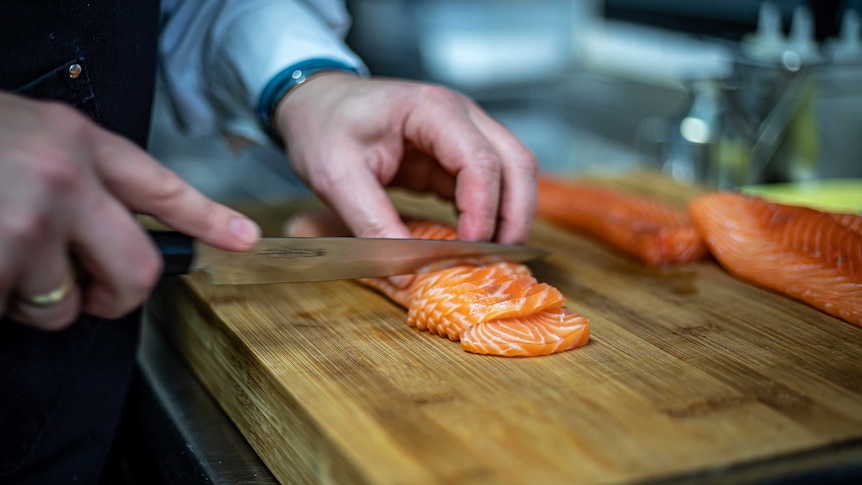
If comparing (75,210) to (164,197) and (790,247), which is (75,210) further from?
(790,247)

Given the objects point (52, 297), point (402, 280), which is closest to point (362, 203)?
point (402, 280)

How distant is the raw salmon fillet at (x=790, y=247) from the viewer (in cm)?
173

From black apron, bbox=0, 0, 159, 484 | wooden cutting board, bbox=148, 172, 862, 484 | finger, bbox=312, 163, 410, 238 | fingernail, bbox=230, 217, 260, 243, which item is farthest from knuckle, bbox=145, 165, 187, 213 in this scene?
finger, bbox=312, 163, 410, 238

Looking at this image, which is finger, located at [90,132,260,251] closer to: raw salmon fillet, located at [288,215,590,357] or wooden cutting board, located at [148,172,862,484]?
wooden cutting board, located at [148,172,862,484]

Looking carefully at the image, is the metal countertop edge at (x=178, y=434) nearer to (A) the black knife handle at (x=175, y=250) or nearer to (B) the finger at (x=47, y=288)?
(A) the black knife handle at (x=175, y=250)

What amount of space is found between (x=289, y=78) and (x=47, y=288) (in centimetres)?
109

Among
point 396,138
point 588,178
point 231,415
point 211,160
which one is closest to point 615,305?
point 396,138

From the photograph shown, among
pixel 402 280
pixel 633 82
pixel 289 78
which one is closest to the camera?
pixel 402 280

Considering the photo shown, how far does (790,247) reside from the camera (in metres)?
1.88

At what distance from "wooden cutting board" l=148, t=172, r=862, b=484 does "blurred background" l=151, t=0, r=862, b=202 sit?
1001mm

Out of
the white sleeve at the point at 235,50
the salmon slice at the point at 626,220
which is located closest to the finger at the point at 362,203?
the white sleeve at the point at 235,50

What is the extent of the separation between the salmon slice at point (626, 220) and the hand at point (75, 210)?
1.23 metres

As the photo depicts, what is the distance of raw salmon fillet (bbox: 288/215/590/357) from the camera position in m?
1.50

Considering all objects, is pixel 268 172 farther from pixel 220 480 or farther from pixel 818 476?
pixel 818 476
